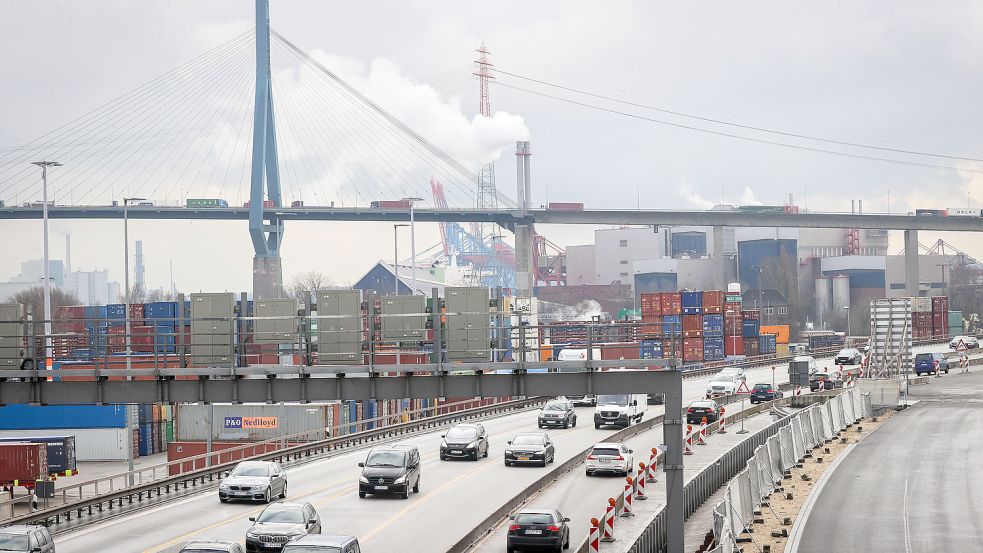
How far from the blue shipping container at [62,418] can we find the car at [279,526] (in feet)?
126

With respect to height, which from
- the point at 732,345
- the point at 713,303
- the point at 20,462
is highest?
the point at 713,303

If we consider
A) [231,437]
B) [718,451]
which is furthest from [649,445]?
[231,437]

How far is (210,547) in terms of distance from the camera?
21.8 meters

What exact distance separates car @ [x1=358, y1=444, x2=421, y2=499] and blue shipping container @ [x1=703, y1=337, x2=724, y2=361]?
244ft

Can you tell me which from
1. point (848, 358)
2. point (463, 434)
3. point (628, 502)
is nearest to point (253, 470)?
point (628, 502)

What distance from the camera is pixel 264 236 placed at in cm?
14862

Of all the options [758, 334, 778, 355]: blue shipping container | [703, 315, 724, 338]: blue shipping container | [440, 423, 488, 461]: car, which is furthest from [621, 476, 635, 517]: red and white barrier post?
[758, 334, 778, 355]: blue shipping container

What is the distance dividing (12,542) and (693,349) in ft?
302

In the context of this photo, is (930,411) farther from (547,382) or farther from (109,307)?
(109,307)

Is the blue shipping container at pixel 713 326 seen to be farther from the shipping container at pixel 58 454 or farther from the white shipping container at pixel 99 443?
the shipping container at pixel 58 454

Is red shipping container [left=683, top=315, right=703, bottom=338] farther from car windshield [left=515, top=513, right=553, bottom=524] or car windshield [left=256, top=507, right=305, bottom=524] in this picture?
→ car windshield [left=256, top=507, right=305, bottom=524]

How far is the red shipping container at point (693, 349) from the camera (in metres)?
110

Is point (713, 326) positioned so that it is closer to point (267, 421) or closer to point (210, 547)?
point (267, 421)

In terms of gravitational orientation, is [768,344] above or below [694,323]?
below
